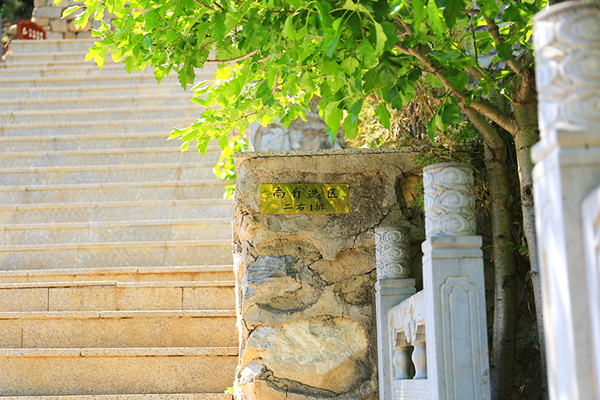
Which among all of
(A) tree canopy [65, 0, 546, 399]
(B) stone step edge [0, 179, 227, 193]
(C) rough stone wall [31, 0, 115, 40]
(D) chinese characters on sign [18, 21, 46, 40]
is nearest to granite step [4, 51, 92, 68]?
(D) chinese characters on sign [18, 21, 46, 40]

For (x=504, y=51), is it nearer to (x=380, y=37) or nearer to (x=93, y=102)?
(x=380, y=37)

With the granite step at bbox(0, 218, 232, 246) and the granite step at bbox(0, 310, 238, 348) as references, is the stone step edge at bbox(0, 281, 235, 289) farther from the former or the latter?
the granite step at bbox(0, 218, 232, 246)

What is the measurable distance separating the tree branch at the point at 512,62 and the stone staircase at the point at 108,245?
2215mm

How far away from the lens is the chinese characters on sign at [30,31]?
9922mm

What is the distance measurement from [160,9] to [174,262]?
111 inches

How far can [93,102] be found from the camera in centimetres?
748

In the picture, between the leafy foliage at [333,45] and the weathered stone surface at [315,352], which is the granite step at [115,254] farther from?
the leafy foliage at [333,45]

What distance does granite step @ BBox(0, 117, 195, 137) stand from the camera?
6824 millimetres

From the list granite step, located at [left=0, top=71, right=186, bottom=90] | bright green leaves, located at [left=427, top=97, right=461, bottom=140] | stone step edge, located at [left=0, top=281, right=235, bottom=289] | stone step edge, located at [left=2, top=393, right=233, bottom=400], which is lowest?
stone step edge, located at [left=2, top=393, right=233, bottom=400]

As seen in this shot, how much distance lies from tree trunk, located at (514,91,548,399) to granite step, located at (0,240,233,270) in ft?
8.98

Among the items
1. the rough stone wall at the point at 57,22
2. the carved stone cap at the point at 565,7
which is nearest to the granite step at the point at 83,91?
the rough stone wall at the point at 57,22

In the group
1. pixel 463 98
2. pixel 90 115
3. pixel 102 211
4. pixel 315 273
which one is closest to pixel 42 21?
pixel 90 115

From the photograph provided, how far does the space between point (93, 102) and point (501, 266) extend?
6.03 m

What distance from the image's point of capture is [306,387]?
297 centimetres
